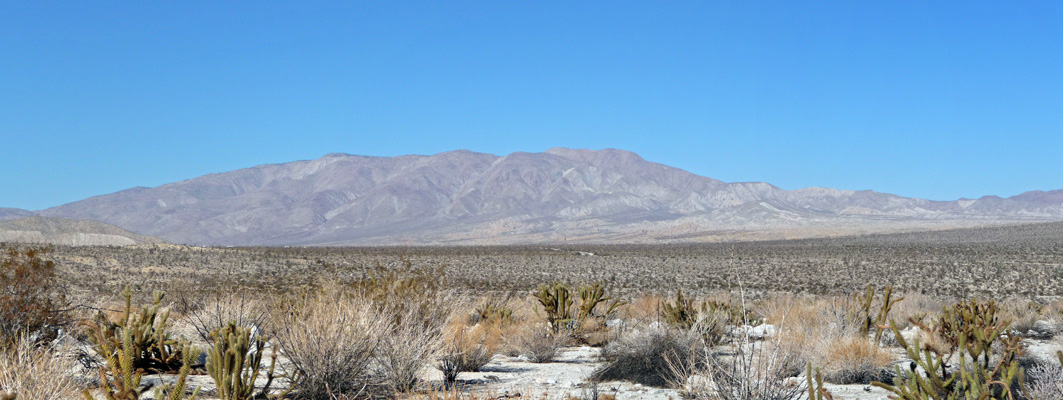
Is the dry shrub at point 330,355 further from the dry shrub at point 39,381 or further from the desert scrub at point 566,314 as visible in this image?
the desert scrub at point 566,314

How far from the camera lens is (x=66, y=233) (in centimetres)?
8500

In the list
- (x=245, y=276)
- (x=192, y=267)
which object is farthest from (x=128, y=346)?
(x=192, y=267)

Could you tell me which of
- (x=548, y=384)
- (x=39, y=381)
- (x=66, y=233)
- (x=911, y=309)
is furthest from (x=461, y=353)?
(x=66, y=233)

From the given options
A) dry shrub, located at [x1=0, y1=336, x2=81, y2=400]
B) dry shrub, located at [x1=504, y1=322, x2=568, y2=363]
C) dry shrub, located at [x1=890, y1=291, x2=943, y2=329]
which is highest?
dry shrub, located at [x1=0, y1=336, x2=81, y2=400]

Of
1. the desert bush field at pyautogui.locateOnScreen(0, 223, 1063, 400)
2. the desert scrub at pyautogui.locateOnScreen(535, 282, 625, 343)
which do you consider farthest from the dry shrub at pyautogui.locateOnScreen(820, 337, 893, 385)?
the desert scrub at pyautogui.locateOnScreen(535, 282, 625, 343)

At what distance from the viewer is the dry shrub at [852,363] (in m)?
8.73

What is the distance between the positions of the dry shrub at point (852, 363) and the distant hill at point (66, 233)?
8395cm

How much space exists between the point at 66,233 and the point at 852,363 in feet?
312

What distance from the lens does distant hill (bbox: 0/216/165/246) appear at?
8004 centimetres

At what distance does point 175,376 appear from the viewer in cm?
854

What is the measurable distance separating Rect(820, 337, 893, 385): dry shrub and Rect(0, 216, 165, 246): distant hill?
83.9m

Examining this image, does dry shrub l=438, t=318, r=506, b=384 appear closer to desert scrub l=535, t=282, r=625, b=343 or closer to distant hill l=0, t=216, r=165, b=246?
desert scrub l=535, t=282, r=625, b=343

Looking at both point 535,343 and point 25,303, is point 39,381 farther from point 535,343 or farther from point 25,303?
point 535,343

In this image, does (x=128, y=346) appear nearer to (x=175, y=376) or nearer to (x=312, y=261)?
(x=175, y=376)
